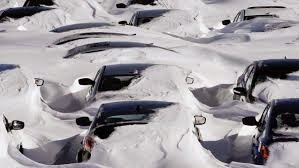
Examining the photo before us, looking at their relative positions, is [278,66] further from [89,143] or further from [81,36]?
[81,36]

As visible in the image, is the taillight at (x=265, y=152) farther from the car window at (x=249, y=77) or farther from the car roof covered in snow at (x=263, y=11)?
the car roof covered in snow at (x=263, y=11)

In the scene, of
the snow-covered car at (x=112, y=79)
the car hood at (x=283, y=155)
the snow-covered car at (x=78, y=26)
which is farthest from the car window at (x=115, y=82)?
the snow-covered car at (x=78, y=26)

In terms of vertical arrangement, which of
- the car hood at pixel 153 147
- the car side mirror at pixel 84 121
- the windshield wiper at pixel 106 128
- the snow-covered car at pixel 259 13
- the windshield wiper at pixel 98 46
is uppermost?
the car hood at pixel 153 147

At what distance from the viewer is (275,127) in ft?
32.8

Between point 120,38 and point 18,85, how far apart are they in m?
8.27

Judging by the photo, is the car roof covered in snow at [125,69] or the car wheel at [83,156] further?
the car roof covered in snow at [125,69]

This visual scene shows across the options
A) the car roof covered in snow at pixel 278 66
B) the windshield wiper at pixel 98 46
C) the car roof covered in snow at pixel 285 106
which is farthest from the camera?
the windshield wiper at pixel 98 46

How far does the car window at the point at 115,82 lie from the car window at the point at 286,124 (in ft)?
12.8

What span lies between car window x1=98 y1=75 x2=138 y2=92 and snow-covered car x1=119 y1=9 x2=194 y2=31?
31.8 feet

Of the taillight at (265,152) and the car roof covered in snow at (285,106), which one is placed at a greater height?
the car roof covered in snow at (285,106)

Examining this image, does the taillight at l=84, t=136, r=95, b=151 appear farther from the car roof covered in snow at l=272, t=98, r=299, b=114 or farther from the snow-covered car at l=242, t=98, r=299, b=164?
the car roof covered in snow at l=272, t=98, r=299, b=114

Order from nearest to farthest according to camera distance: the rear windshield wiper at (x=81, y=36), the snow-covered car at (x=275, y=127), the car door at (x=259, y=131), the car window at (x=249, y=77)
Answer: the snow-covered car at (x=275, y=127), the car door at (x=259, y=131), the car window at (x=249, y=77), the rear windshield wiper at (x=81, y=36)

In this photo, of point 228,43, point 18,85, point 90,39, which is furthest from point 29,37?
point 18,85

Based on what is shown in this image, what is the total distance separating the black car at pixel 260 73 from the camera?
13.8 meters
